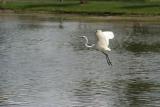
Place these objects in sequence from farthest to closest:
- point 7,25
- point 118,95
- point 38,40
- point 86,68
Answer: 1. point 7,25
2. point 38,40
3. point 86,68
4. point 118,95

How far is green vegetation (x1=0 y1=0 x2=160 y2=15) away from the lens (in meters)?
52.3

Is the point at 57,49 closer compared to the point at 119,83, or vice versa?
the point at 119,83

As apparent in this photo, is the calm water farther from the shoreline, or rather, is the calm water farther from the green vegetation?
the green vegetation

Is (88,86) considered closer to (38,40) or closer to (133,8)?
(38,40)

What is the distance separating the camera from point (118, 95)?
64.2 feet

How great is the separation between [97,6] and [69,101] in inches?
1471

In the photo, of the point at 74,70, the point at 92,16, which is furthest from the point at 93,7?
the point at 74,70

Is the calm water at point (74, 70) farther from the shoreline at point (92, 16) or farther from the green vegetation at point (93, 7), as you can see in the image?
the green vegetation at point (93, 7)

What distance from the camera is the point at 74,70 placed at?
963 inches

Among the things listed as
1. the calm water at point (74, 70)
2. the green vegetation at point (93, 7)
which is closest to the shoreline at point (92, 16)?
the green vegetation at point (93, 7)

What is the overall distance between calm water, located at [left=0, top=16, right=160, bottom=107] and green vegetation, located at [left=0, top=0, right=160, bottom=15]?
10.7 m

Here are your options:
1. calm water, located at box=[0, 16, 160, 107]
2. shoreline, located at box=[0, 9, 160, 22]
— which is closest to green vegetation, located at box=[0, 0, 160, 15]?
shoreline, located at box=[0, 9, 160, 22]

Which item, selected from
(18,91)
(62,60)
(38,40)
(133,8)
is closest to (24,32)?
(38,40)

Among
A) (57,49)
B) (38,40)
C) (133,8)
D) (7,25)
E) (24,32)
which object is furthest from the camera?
(133,8)
